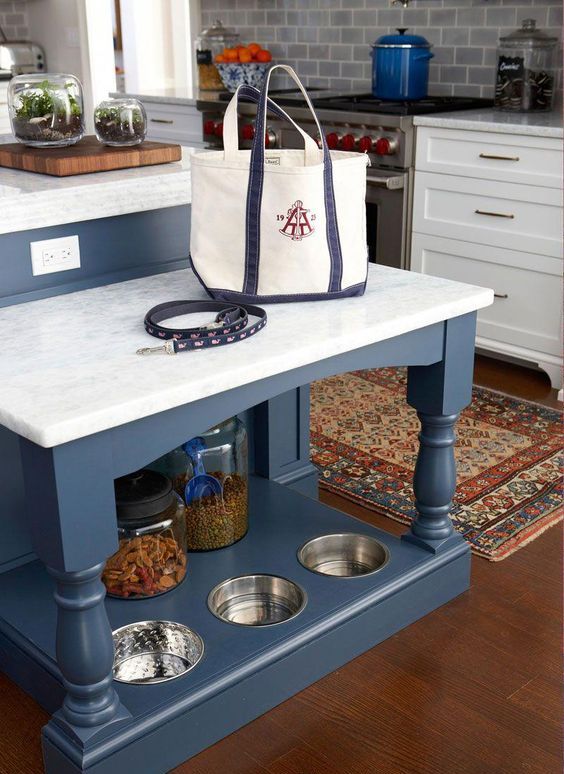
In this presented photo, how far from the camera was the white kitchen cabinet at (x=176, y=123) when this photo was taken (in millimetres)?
4738

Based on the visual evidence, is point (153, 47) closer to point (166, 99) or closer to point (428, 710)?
point (166, 99)

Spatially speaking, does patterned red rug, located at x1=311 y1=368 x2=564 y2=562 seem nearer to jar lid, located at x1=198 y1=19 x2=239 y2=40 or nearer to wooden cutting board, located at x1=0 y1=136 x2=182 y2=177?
wooden cutting board, located at x1=0 y1=136 x2=182 y2=177

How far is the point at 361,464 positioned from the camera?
2.98 m

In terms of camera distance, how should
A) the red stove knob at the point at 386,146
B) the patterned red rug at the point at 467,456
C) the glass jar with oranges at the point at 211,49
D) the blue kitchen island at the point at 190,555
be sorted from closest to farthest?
1. the blue kitchen island at the point at 190,555
2. the patterned red rug at the point at 467,456
3. the red stove knob at the point at 386,146
4. the glass jar with oranges at the point at 211,49

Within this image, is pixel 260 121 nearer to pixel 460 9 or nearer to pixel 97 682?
pixel 97 682

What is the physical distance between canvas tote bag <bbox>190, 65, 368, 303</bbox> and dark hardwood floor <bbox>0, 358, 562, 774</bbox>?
81 cm

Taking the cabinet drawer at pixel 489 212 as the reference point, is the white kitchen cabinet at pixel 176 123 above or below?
above

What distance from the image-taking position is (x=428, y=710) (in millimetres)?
1889

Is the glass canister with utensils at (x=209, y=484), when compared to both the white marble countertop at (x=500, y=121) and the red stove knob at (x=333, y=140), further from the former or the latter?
→ the red stove knob at (x=333, y=140)

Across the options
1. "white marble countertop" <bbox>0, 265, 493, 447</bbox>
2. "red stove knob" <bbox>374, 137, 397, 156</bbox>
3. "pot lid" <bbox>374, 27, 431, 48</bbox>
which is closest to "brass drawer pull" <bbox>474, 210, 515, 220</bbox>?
"red stove knob" <bbox>374, 137, 397, 156</bbox>

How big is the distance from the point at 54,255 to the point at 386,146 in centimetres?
220

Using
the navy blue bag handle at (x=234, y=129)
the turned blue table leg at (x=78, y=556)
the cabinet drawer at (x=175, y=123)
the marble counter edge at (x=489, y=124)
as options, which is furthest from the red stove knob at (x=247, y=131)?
the turned blue table leg at (x=78, y=556)

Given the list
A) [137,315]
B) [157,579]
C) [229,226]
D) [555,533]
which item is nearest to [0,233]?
[137,315]

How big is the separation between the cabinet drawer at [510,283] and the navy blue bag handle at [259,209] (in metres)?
1.88
